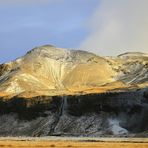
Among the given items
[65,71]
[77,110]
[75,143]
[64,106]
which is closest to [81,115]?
[77,110]

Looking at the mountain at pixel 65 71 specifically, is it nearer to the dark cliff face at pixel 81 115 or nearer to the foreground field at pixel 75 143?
the dark cliff face at pixel 81 115

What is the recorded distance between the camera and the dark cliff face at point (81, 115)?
106500 millimetres

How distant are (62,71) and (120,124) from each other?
6113cm

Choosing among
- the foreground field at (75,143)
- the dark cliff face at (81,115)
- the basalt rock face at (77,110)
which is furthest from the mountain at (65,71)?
the foreground field at (75,143)

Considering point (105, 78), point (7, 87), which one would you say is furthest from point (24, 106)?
point (105, 78)

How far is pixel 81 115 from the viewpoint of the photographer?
112688mm

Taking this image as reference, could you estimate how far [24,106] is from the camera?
120 m

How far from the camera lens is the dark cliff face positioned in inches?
4193

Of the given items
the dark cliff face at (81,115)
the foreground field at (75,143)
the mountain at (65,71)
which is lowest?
the foreground field at (75,143)

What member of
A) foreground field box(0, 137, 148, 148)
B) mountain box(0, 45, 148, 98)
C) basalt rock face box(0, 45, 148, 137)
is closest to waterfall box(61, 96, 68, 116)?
basalt rock face box(0, 45, 148, 137)

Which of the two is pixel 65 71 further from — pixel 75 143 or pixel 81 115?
pixel 75 143

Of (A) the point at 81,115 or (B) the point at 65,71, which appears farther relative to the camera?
(B) the point at 65,71

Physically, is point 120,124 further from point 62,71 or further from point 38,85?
point 62,71

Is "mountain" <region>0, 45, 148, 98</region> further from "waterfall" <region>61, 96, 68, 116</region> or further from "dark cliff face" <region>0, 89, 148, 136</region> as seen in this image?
"waterfall" <region>61, 96, 68, 116</region>
